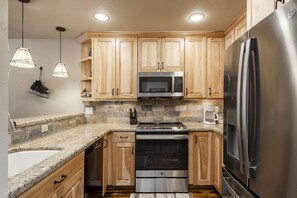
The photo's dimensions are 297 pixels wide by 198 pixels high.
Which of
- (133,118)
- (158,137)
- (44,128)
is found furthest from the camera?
(133,118)

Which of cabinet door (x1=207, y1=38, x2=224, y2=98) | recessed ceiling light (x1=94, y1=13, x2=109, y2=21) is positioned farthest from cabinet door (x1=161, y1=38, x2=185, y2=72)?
recessed ceiling light (x1=94, y1=13, x2=109, y2=21)

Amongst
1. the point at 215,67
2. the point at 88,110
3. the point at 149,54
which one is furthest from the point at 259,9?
the point at 88,110

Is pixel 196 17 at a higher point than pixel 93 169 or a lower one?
higher

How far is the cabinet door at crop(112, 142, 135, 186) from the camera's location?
2.66m

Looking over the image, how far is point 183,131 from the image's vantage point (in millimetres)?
2650

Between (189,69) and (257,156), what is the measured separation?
221 centimetres

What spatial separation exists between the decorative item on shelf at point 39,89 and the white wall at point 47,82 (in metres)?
0.07

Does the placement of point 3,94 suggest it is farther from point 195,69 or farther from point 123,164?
point 195,69

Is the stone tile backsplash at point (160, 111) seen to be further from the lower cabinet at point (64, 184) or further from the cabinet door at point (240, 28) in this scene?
the lower cabinet at point (64, 184)

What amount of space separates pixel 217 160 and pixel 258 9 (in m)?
1.89

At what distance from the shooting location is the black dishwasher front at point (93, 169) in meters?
1.72

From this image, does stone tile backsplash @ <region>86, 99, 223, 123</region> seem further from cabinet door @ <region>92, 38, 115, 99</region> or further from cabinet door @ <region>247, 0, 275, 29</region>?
cabinet door @ <region>247, 0, 275, 29</region>

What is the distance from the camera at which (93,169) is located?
75.0 inches

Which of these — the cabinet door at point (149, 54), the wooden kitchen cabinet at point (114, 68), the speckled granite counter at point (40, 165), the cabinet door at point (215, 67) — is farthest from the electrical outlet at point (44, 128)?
the cabinet door at point (215, 67)
